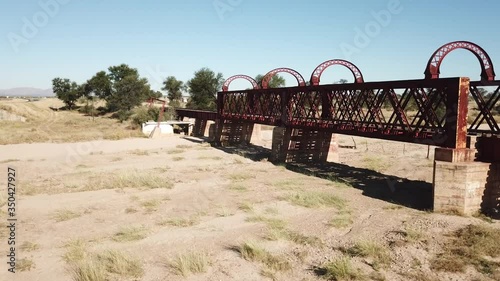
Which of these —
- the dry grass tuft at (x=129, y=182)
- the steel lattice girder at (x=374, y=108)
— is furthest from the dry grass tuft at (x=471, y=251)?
the dry grass tuft at (x=129, y=182)

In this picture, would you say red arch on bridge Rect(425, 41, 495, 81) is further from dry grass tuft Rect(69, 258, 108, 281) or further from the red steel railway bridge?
dry grass tuft Rect(69, 258, 108, 281)

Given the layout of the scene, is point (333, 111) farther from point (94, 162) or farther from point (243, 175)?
point (94, 162)

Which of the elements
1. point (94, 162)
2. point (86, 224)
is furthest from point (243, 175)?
point (94, 162)

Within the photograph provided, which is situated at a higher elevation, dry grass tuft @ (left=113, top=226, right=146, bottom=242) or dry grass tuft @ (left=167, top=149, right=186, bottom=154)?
dry grass tuft @ (left=167, top=149, right=186, bottom=154)

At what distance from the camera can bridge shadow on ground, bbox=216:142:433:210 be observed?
604 inches

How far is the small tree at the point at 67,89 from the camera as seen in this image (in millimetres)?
84500

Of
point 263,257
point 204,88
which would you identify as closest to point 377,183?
point 263,257

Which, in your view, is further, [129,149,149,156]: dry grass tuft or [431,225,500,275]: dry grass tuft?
[129,149,149,156]: dry grass tuft

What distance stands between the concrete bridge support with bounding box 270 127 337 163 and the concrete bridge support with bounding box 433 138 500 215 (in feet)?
38.9

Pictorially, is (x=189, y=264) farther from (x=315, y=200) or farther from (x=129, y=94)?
(x=129, y=94)

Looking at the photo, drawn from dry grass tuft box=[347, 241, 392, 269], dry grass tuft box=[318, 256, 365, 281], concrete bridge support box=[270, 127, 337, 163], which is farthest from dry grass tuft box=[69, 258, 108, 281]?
concrete bridge support box=[270, 127, 337, 163]

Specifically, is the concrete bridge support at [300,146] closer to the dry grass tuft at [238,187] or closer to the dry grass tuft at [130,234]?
the dry grass tuft at [238,187]

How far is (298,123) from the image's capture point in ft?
76.4

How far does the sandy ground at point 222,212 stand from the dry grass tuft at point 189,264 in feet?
0.45
